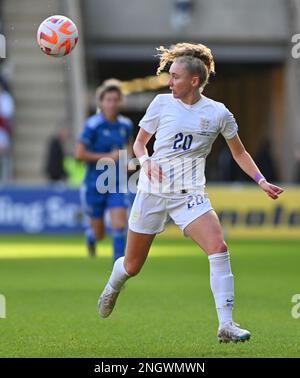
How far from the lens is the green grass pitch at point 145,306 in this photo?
31.2ft

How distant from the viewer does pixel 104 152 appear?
1659 centimetres

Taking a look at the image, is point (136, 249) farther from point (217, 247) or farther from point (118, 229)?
point (118, 229)

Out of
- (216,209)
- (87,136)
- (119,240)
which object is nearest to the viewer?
(119,240)

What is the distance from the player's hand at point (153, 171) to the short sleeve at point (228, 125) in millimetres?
642

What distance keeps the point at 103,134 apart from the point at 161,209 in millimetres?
6769

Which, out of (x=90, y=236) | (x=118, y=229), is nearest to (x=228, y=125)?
(x=118, y=229)

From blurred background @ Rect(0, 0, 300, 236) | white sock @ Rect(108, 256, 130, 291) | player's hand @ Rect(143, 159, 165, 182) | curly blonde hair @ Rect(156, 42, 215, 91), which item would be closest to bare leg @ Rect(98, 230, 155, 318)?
white sock @ Rect(108, 256, 130, 291)

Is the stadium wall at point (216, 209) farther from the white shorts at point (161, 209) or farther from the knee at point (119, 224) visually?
the white shorts at point (161, 209)

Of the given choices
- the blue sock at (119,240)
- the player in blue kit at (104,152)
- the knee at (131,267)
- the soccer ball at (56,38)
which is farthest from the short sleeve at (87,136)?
the knee at (131,267)

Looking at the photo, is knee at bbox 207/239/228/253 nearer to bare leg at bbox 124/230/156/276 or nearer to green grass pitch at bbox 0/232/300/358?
bare leg at bbox 124/230/156/276

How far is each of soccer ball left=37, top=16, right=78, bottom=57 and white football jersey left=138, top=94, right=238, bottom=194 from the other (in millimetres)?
1341

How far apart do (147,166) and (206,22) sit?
23.7 metres

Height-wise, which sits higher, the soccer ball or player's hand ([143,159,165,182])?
the soccer ball

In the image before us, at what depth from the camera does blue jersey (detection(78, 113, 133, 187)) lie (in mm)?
16391
